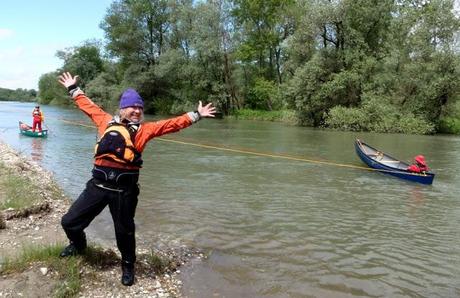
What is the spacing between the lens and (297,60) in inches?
1764

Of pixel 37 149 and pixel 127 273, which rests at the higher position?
pixel 127 273

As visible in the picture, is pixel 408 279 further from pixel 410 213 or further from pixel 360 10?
pixel 360 10

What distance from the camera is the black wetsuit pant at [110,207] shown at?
5.20m

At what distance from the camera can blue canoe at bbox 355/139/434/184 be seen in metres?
15.2

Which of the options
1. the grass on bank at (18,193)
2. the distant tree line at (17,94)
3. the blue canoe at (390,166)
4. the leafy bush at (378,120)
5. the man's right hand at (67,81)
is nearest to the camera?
the man's right hand at (67,81)

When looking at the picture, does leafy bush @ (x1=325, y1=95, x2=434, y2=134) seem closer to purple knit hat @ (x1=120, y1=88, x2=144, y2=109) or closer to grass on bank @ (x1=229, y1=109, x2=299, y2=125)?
grass on bank @ (x1=229, y1=109, x2=299, y2=125)

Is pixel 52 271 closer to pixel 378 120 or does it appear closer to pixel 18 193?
pixel 18 193

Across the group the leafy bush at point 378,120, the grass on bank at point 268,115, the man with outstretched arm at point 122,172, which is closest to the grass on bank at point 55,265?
the man with outstretched arm at point 122,172

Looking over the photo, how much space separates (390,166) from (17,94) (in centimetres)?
15889

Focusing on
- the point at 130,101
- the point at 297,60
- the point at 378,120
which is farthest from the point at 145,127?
the point at 297,60

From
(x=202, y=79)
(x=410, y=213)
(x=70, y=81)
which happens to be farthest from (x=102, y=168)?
(x=202, y=79)

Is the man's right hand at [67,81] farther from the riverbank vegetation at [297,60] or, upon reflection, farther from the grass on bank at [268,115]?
the grass on bank at [268,115]

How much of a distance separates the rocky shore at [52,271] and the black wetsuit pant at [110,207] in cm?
47

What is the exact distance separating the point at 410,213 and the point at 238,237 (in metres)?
5.18
